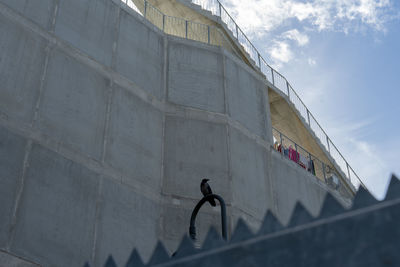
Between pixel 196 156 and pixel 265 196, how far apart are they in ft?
11.0

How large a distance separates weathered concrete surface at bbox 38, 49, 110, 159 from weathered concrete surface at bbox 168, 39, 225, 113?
374cm

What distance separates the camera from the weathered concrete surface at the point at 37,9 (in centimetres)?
1638

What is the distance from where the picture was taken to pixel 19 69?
15.5m

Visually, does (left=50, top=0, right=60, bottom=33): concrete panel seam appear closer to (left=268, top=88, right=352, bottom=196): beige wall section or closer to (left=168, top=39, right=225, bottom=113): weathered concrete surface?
(left=168, top=39, right=225, bottom=113): weathered concrete surface

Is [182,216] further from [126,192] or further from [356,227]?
[356,227]

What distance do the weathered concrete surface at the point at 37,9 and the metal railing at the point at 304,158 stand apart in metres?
11.4

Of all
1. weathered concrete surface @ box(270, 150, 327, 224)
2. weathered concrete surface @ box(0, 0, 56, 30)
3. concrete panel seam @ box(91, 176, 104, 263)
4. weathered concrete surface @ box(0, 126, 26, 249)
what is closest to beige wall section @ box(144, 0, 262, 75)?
weathered concrete surface @ box(270, 150, 327, 224)

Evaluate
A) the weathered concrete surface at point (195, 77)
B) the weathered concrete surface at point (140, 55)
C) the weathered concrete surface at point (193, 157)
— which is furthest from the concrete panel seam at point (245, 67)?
the weathered concrete surface at point (193, 157)

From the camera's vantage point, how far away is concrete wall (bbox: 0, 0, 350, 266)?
47.0ft

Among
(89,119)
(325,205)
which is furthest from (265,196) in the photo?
(325,205)

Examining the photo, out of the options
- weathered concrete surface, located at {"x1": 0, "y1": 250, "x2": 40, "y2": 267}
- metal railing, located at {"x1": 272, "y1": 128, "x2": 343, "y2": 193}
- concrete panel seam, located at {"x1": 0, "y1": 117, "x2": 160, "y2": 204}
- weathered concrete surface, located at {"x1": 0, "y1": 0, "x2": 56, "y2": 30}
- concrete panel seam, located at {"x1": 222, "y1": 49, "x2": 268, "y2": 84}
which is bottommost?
weathered concrete surface, located at {"x1": 0, "y1": 250, "x2": 40, "y2": 267}

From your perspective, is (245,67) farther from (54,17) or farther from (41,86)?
(41,86)

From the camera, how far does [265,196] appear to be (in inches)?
803

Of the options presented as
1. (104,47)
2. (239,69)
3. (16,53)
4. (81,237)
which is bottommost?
(81,237)
